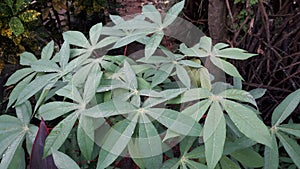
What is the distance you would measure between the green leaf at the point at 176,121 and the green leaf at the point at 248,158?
139 millimetres

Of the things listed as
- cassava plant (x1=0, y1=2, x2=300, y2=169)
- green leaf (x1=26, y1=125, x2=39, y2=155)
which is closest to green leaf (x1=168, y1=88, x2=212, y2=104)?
cassava plant (x1=0, y1=2, x2=300, y2=169)

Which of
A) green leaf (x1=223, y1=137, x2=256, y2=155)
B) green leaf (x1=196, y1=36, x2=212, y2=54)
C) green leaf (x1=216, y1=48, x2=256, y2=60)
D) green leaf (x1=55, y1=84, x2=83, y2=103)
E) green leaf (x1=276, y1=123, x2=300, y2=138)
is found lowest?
green leaf (x1=223, y1=137, x2=256, y2=155)

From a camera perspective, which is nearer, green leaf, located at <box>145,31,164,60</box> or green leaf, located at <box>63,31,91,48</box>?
green leaf, located at <box>145,31,164,60</box>

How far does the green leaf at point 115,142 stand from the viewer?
686 mm

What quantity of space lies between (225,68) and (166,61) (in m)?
0.13

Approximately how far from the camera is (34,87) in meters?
0.82

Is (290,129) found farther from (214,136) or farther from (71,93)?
(71,93)

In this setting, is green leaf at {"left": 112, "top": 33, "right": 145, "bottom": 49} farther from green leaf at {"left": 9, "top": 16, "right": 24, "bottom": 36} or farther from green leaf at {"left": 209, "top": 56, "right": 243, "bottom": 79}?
green leaf at {"left": 9, "top": 16, "right": 24, "bottom": 36}

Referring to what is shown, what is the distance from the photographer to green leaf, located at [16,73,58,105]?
82 centimetres

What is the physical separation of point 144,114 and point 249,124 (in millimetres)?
195

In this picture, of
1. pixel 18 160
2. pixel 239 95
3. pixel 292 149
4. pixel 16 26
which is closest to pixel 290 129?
pixel 292 149

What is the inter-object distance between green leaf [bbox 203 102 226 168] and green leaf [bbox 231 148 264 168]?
0.41 ft

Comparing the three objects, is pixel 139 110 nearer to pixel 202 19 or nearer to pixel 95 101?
pixel 95 101

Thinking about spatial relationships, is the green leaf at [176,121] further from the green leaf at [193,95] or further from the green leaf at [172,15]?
the green leaf at [172,15]
